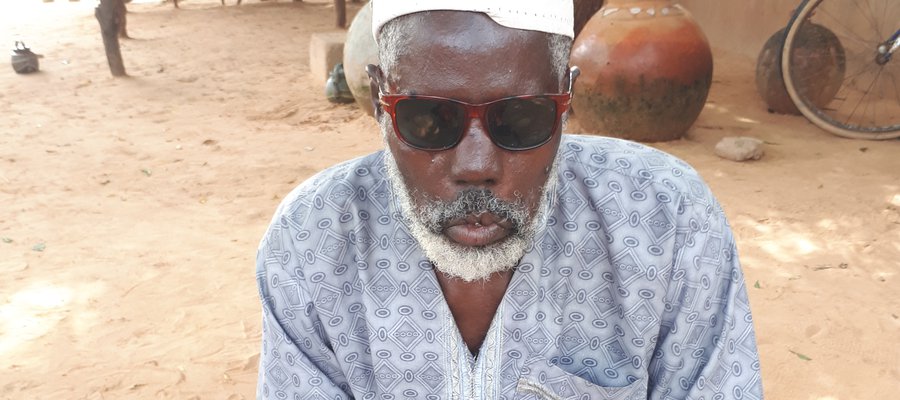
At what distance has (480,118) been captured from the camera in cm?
131

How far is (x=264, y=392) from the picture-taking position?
1.57m

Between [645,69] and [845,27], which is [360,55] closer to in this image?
[645,69]

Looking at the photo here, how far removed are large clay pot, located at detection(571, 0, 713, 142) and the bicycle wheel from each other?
2.60 ft

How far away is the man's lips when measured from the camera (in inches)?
55.3

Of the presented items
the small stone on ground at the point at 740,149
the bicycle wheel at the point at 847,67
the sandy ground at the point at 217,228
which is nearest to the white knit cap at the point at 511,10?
the sandy ground at the point at 217,228

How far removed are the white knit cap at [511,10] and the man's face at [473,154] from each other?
15 millimetres

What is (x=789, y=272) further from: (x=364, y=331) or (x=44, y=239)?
(x=44, y=239)

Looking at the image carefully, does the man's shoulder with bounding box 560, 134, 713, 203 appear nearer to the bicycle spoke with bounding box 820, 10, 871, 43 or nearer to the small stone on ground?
the small stone on ground

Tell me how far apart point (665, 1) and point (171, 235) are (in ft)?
13.0

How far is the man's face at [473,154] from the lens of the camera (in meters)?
1.30

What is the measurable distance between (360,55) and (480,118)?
553 centimetres

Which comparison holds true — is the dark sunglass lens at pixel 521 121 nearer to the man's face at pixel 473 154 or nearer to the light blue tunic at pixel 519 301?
the man's face at pixel 473 154

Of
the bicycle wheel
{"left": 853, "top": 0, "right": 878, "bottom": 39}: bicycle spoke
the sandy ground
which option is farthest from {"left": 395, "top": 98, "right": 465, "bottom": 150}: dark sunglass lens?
{"left": 853, "top": 0, "right": 878, "bottom": 39}: bicycle spoke

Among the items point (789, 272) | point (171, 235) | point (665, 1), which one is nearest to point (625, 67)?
point (665, 1)
